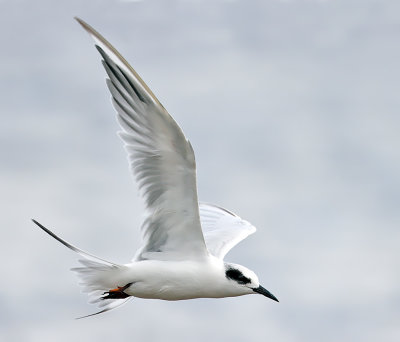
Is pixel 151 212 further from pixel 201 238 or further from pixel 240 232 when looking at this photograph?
pixel 240 232

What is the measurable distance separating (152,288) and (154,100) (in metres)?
2.18

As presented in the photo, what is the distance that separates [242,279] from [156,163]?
165 centimetres

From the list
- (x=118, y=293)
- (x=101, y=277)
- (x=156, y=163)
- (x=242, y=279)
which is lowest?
(x=118, y=293)

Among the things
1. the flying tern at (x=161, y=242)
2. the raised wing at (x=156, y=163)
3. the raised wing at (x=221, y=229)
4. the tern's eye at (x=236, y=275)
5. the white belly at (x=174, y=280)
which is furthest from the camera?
the raised wing at (x=221, y=229)

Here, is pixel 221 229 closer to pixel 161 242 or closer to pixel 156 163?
pixel 161 242

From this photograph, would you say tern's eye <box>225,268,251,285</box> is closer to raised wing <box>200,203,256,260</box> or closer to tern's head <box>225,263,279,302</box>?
tern's head <box>225,263,279,302</box>

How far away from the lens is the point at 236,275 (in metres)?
12.7

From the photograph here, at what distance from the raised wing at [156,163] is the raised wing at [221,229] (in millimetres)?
1306

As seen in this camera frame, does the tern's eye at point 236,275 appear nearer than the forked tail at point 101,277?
No

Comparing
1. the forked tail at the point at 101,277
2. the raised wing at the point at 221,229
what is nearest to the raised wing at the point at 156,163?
the forked tail at the point at 101,277

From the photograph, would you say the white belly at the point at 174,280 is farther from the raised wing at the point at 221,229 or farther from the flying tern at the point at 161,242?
the raised wing at the point at 221,229

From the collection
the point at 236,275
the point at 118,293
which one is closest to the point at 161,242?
the point at 118,293

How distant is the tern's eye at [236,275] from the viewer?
12.6 meters

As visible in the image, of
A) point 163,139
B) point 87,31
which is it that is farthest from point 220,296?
point 87,31
